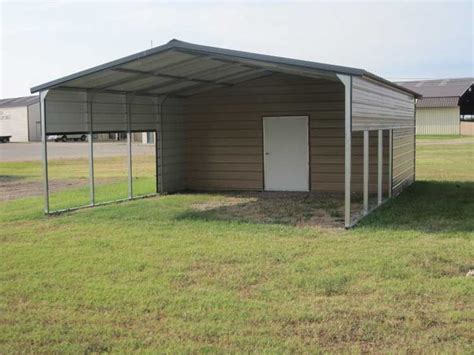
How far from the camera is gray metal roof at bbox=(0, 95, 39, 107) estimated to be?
53656mm

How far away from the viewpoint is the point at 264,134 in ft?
46.7

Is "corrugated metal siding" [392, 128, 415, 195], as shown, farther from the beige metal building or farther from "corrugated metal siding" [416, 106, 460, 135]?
"corrugated metal siding" [416, 106, 460, 135]

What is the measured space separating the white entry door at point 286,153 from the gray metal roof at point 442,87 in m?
34.0

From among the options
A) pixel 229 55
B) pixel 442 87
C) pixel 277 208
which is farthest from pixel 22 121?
pixel 229 55

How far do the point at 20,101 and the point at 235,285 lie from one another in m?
54.1

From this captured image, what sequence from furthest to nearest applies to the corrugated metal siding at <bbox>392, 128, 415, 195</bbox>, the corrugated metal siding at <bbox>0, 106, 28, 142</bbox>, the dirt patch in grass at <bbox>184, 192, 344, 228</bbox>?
the corrugated metal siding at <bbox>0, 106, 28, 142</bbox>
the corrugated metal siding at <bbox>392, 128, 415, 195</bbox>
the dirt patch in grass at <bbox>184, 192, 344, 228</bbox>

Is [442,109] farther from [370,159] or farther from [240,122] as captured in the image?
[370,159]

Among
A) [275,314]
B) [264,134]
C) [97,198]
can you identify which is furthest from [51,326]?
[264,134]

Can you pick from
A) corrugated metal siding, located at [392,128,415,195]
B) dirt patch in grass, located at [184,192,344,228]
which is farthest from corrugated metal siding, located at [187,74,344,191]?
corrugated metal siding, located at [392,128,415,195]

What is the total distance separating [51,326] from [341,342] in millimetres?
2193

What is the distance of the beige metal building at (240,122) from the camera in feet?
37.0

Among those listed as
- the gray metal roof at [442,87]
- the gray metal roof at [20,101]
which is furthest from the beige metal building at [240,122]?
the gray metal roof at [20,101]

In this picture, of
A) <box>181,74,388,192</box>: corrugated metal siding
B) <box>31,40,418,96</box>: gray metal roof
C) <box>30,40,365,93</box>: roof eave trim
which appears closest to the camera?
<box>30,40,365,93</box>: roof eave trim

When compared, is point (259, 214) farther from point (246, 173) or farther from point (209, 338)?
point (209, 338)
